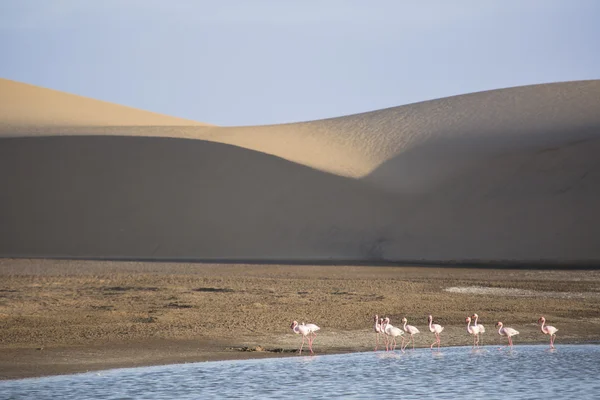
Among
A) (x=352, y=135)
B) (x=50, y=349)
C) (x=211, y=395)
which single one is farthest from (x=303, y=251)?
(x=211, y=395)

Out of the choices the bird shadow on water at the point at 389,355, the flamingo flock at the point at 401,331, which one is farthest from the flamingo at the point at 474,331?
the bird shadow on water at the point at 389,355

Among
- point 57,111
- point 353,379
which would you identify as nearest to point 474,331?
point 353,379

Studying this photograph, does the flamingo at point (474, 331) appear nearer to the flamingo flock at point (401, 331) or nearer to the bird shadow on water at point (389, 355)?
the flamingo flock at point (401, 331)

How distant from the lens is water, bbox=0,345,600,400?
36.3 ft

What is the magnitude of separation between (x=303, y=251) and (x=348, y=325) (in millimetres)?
24697

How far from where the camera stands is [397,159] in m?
51.3

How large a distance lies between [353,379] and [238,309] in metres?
6.98

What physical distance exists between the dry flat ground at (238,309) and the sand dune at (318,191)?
11.4 meters

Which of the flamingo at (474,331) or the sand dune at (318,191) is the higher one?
the sand dune at (318,191)

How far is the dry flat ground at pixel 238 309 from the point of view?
1418 centimetres

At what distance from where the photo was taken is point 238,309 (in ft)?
62.0

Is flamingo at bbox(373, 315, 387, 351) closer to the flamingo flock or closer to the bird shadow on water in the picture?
the flamingo flock

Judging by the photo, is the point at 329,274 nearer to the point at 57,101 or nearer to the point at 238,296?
the point at 238,296

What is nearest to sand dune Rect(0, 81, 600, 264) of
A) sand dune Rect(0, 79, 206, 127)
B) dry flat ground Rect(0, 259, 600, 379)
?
sand dune Rect(0, 79, 206, 127)
